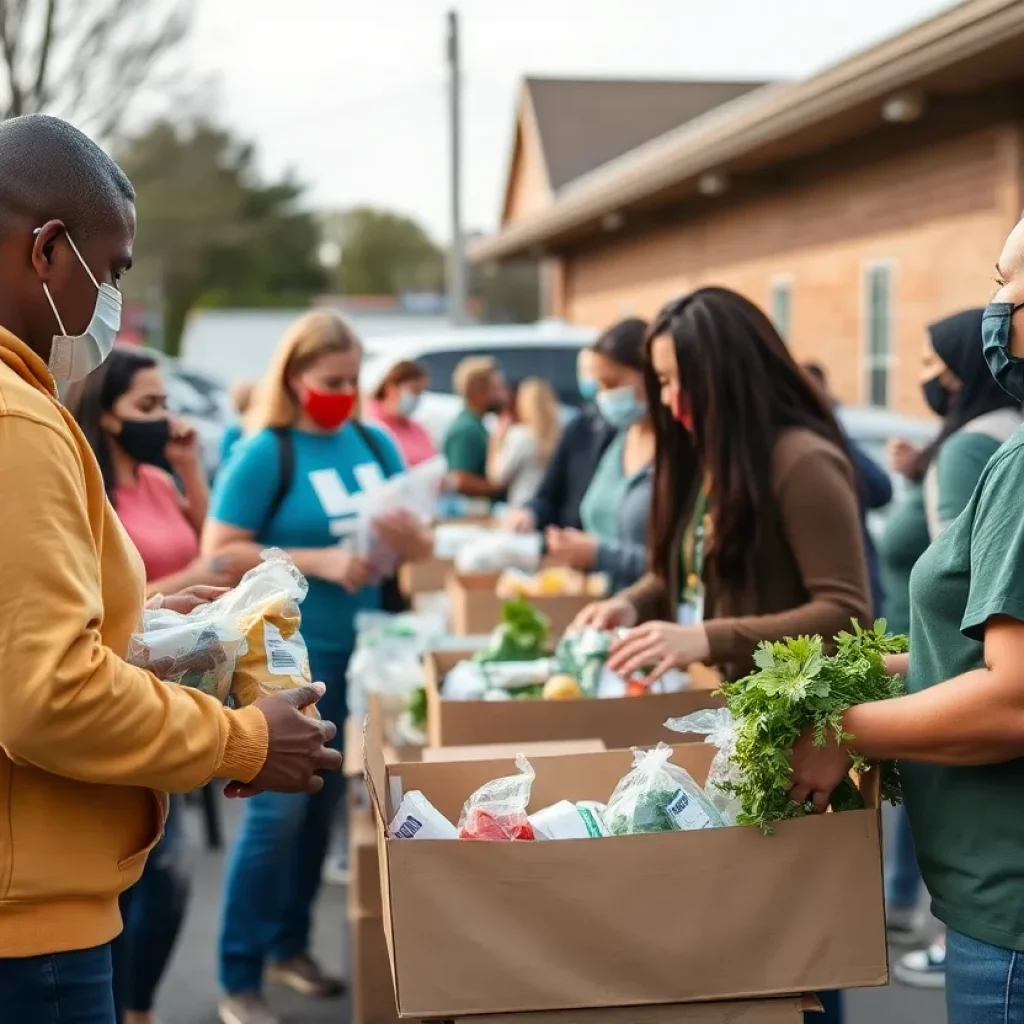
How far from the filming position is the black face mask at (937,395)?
4.45 meters

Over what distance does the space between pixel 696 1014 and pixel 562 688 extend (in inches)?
54.3

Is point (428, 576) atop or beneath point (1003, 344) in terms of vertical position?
beneath

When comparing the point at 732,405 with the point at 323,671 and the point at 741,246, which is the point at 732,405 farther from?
the point at 741,246

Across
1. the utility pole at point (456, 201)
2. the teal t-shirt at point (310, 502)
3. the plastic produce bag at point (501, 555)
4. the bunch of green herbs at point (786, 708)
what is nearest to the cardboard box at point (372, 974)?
the teal t-shirt at point (310, 502)

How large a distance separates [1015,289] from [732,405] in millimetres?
1230

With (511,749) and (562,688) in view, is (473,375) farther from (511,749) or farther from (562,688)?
(511,749)

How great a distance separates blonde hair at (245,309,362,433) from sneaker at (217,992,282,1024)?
165 centimetres

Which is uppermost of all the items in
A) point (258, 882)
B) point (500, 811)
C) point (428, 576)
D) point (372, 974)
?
point (500, 811)

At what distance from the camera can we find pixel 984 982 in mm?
2180

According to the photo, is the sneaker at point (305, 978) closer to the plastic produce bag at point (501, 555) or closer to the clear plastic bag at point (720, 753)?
the plastic produce bag at point (501, 555)

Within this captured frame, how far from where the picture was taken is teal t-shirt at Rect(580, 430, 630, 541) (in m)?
5.59

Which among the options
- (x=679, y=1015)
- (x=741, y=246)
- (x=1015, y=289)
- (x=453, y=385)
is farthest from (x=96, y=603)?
(x=741, y=246)

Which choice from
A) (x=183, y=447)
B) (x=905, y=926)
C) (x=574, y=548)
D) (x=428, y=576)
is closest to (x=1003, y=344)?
(x=574, y=548)

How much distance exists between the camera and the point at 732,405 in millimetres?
3336
